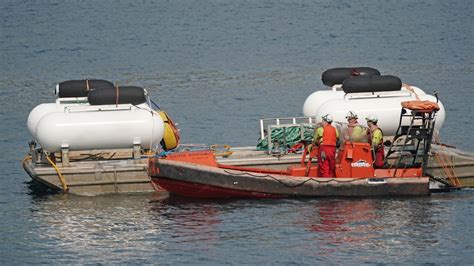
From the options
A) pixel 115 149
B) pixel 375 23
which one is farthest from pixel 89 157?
pixel 375 23

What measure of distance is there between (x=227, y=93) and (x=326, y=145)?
17.8 meters

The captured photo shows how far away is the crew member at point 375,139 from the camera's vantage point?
27672 millimetres

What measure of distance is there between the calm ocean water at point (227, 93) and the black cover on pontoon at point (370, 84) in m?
2.95

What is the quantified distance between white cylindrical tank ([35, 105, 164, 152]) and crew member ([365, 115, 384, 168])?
4.74 meters

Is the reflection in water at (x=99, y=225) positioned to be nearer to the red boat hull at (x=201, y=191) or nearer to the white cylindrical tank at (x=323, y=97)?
the red boat hull at (x=201, y=191)

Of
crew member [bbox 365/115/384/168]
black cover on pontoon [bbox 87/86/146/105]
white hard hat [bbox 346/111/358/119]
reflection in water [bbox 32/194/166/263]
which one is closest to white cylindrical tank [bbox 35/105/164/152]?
black cover on pontoon [bbox 87/86/146/105]

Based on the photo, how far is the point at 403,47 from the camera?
5903 centimetres

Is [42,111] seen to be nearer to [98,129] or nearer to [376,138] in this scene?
[98,129]

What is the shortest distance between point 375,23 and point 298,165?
43672 millimetres

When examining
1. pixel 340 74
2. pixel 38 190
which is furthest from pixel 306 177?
pixel 38 190

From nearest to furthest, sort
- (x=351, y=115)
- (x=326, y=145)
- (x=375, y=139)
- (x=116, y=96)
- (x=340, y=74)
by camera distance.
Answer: (x=326, y=145) < (x=375, y=139) < (x=351, y=115) < (x=116, y=96) < (x=340, y=74)

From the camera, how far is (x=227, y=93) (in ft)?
148

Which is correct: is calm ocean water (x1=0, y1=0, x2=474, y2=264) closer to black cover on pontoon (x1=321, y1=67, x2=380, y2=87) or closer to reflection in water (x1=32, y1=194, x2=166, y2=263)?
reflection in water (x1=32, y1=194, x2=166, y2=263)

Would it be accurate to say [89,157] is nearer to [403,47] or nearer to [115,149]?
[115,149]
